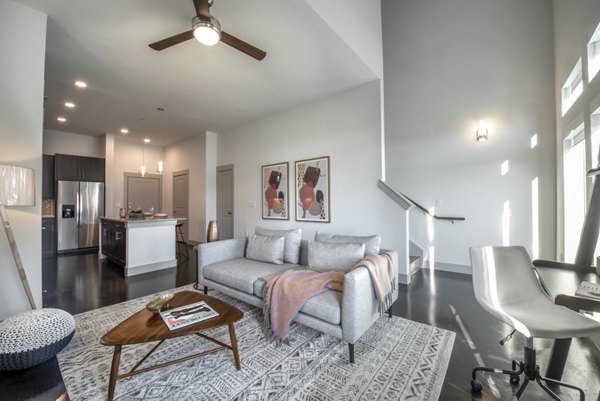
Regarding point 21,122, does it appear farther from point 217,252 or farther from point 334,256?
point 334,256

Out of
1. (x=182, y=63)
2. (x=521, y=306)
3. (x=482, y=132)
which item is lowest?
(x=521, y=306)

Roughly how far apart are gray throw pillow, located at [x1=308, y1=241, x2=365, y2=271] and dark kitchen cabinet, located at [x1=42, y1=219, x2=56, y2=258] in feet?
20.7

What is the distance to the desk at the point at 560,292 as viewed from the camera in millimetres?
1237

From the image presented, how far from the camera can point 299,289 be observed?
2.09 m

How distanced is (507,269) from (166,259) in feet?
15.9

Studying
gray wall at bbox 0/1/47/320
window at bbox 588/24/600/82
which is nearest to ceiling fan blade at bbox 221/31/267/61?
gray wall at bbox 0/1/47/320

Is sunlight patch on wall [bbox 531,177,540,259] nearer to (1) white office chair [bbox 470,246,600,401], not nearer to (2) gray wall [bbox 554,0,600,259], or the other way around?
(2) gray wall [bbox 554,0,600,259]

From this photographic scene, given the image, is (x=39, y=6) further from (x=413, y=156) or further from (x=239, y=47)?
(x=413, y=156)

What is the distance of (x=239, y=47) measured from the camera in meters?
2.50

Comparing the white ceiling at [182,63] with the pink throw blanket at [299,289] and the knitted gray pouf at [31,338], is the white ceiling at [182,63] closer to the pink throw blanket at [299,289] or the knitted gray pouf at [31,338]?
the pink throw blanket at [299,289]

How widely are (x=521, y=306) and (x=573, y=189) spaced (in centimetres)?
241

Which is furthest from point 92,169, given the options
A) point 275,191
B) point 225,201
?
point 275,191

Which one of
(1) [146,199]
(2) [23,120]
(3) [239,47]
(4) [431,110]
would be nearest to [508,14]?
(4) [431,110]

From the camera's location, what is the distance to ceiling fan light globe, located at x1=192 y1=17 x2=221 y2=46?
2.12 meters
